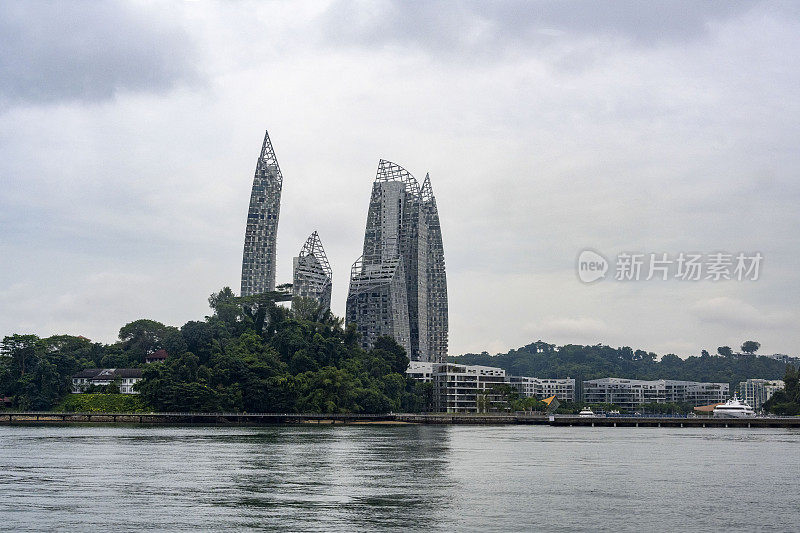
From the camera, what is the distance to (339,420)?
169 m

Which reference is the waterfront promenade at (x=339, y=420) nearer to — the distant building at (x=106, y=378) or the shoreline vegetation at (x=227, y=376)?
the shoreline vegetation at (x=227, y=376)

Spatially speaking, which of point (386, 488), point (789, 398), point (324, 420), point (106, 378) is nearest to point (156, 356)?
point (106, 378)

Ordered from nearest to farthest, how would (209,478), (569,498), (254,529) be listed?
(254,529) < (569,498) < (209,478)

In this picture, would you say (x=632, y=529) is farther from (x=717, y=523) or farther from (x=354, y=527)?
(x=354, y=527)

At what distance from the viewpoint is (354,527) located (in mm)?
40438

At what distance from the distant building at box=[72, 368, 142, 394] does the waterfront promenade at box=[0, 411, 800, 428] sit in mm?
14550

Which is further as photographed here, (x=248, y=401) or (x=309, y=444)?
(x=248, y=401)

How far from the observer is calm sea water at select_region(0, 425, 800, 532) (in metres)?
42.3

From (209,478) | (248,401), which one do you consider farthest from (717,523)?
(248,401)

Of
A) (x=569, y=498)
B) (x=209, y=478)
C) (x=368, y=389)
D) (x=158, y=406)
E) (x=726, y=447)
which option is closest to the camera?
(x=569, y=498)

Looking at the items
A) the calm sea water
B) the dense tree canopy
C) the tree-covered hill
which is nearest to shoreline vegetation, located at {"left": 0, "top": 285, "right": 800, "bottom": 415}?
the tree-covered hill

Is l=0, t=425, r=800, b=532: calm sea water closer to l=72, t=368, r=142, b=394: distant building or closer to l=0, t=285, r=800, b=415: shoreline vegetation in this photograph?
l=0, t=285, r=800, b=415: shoreline vegetation

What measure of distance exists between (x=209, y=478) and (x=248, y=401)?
10152 cm

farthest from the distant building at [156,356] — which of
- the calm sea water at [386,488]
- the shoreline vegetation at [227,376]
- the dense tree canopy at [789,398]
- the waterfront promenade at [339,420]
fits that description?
the dense tree canopy at [789,398]
